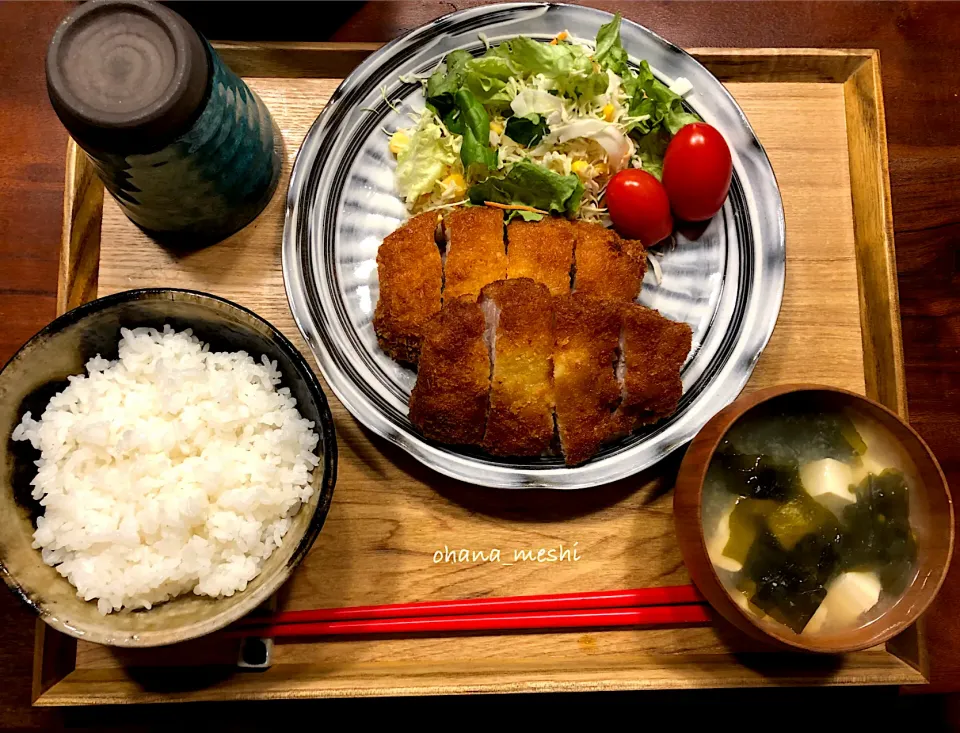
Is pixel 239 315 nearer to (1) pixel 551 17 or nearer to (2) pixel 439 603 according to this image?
(2) pixel 439 603

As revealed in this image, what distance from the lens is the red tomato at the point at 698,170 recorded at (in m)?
1.92

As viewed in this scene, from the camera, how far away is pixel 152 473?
1639 millimetres

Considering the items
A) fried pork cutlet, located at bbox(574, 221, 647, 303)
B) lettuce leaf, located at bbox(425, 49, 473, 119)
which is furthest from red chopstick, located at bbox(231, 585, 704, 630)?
lettuce leaf, located at bbox(425, 49, 473, 119)

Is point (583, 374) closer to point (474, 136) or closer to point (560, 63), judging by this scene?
point (474, 136)

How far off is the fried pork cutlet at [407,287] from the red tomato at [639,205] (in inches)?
21.3

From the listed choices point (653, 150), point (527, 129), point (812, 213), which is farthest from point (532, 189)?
point (812, 213)

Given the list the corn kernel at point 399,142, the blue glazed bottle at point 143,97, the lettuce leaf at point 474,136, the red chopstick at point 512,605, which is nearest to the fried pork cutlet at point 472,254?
the lettuce leaf at point 474,136

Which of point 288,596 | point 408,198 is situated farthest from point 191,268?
point 288,596

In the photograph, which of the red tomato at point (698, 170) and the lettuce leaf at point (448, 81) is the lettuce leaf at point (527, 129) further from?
the red tomato at point (698, 170)

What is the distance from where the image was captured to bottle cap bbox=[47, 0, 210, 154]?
150 cm

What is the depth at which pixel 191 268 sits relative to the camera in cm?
202

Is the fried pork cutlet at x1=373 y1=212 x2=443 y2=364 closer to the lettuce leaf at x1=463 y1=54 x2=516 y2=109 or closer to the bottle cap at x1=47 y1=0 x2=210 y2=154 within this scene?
the lettuce leaf at x1=463 y1=54 x2=516 y2=109

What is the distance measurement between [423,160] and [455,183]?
115 millimetres

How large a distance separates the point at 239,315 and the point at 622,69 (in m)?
1.31
